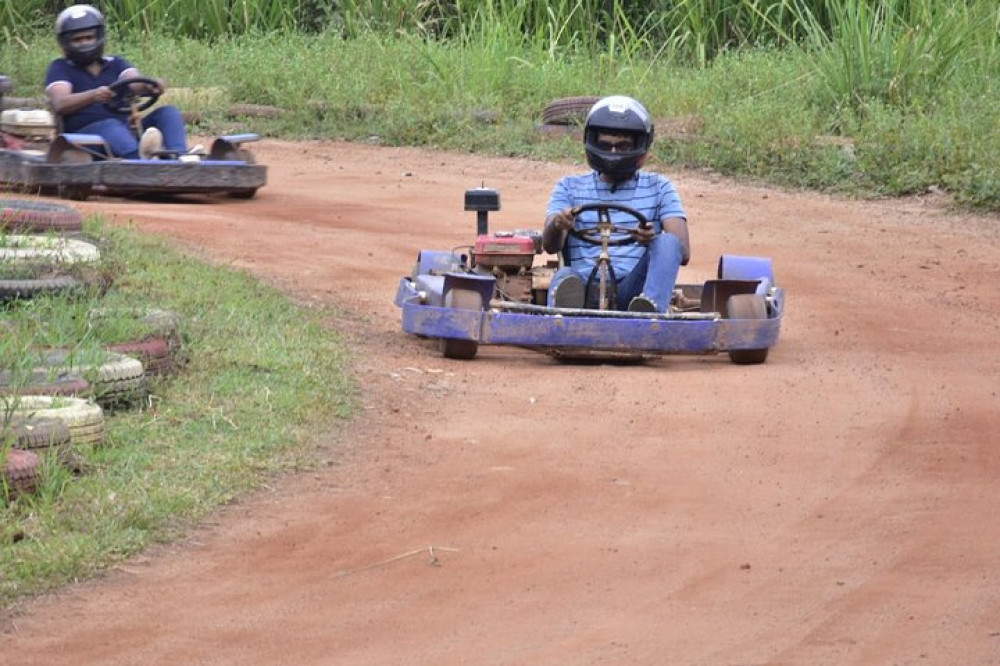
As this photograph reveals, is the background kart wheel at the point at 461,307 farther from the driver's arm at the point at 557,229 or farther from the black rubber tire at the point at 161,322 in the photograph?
the black rubber tire at the point at 161,322

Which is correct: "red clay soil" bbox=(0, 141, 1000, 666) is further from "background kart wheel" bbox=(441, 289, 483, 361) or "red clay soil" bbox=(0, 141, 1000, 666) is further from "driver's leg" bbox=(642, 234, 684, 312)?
"driver's leg" bbox=(642, 234, 684, 312)

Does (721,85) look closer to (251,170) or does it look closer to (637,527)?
(251,170)

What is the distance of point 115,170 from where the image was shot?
37.1 feet

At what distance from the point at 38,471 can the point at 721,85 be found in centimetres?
1022

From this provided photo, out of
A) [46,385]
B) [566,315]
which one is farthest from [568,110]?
[46,385]

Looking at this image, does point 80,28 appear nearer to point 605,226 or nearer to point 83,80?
point 83,80

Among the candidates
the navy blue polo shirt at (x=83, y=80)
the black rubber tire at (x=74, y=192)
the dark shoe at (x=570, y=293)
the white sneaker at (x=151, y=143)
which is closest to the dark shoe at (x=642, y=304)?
the dark shoe at (x=570, y=293)

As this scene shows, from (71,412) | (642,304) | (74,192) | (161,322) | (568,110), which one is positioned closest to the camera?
(71,412)

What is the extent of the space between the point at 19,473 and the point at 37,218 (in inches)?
141

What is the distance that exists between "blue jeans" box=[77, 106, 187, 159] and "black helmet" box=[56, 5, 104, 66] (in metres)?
0.41

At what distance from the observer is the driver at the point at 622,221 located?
7801 mm

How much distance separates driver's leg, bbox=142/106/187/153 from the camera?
1188 centimetres

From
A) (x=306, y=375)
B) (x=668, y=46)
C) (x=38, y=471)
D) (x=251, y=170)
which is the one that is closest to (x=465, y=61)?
(x=668, y=46)

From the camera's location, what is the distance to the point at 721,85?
14.8 meters
